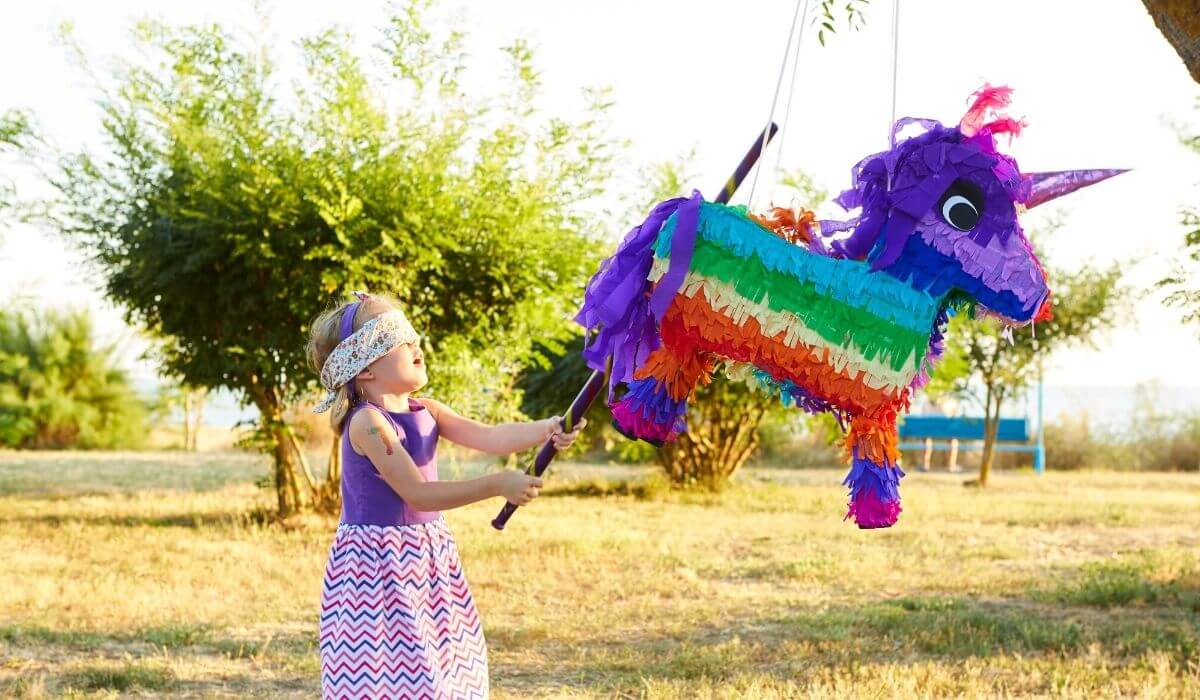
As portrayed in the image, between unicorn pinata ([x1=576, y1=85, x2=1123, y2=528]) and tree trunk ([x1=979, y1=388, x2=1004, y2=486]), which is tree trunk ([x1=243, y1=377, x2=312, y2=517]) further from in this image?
tree trunk ([x1=979, y1=388, x2=1004, y2=486])

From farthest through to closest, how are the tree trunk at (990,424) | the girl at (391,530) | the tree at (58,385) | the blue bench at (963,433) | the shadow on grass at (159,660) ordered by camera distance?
the blue bench at (963,433)
the tree at (58,385)
the tree trunk at (990,424)
the shadow on grass at (159,660)
the girl at (391,530)

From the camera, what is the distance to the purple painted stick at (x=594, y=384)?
96.7 inches

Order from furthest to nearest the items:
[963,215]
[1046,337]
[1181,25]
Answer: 1. [1046,337]
2. [1181,25]
3. [963,215]

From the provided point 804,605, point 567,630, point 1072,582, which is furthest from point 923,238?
point 1072,582

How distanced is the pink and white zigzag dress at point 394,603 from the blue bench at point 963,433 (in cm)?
1408

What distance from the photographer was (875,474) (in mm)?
2508

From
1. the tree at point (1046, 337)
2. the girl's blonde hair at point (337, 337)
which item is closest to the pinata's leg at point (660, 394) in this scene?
the girl's blonde hair at point (337, 337)

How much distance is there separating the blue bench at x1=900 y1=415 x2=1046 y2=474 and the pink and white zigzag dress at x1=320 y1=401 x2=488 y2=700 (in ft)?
46.2

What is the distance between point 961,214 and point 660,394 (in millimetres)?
697

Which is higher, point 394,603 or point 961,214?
point 961,214

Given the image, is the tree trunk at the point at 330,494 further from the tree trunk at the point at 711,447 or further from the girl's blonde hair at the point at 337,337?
the girl's blonde hair at the point at 337,337

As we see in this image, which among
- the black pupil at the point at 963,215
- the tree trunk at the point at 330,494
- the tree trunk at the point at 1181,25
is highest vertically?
the tree trunk at the point at 1181,25

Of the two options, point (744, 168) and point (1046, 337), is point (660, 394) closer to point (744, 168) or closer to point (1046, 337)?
point (744, 168)


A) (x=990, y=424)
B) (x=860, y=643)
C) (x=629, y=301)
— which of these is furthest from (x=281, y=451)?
(x=990, y=424)
